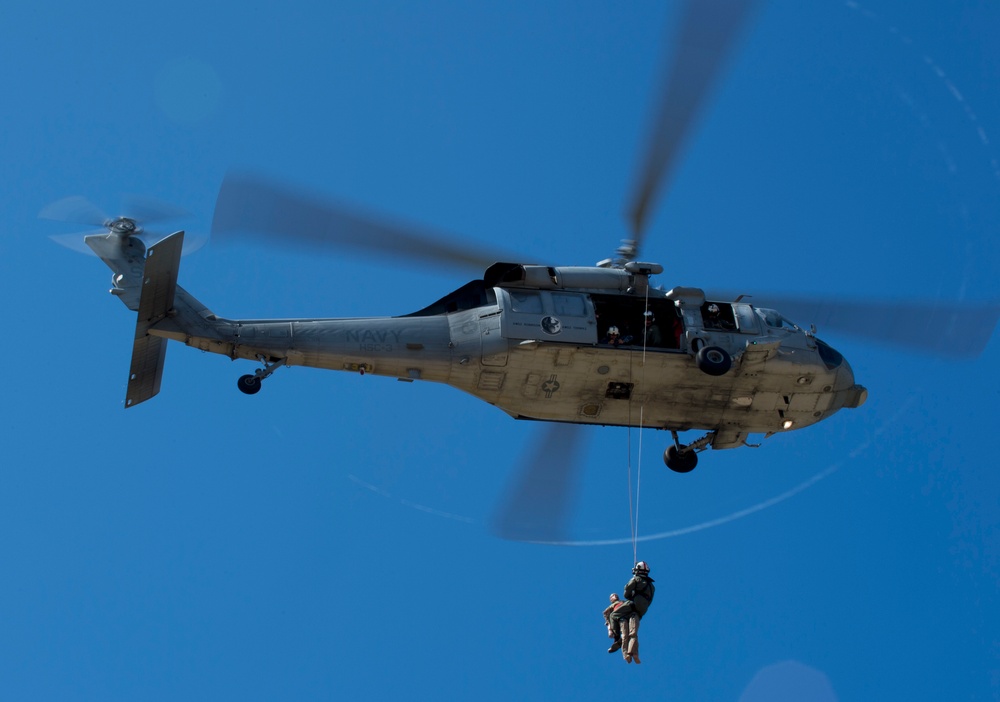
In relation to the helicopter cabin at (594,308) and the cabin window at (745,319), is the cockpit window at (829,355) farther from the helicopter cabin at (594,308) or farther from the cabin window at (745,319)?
the helicopter cabin at (594,308)

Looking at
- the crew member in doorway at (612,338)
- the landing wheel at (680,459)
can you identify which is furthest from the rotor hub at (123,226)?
the landing wheel at (680,459)

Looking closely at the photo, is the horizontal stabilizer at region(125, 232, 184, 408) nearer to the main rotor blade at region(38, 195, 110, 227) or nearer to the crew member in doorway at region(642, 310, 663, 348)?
the main rotor blade at region(38, 195, 110, 227)

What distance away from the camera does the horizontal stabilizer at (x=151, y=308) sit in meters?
18.6

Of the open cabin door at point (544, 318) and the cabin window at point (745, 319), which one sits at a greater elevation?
the cabin window at point (745, 319)

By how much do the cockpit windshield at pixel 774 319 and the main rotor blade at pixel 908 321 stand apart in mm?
328

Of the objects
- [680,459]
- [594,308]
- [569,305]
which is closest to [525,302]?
[569,305]

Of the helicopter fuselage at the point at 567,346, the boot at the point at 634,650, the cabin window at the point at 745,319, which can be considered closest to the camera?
the boot at the point at 634,650

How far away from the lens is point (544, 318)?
65.1 ft

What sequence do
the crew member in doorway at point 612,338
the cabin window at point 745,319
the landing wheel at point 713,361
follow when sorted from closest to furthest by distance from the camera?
the landing wheel at point 713,361, the crew member in doorway at point 612,338, the cabin window at point 745,319

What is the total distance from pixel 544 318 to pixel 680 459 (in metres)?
3.64

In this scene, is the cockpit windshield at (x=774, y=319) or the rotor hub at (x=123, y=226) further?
the cockpit windshield at (x=774, y=319)

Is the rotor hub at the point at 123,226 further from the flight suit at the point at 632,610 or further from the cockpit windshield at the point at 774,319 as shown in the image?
the cockpit windshield at the point at 774,319

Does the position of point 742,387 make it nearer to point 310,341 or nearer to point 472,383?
point 472,383

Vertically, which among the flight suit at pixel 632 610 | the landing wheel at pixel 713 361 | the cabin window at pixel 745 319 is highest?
the cabin window at pixel 745 319
